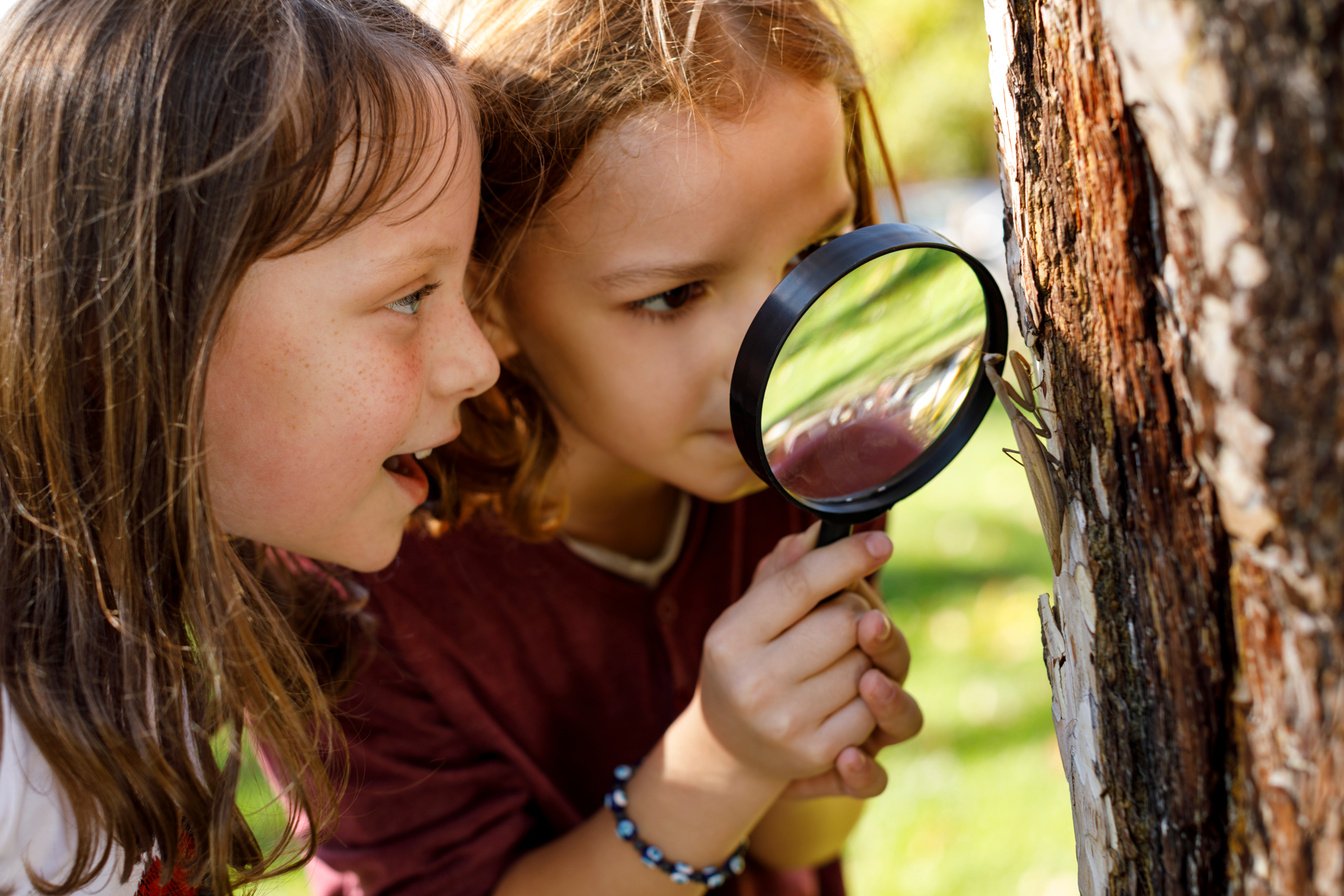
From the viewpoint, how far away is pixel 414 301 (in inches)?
53.1

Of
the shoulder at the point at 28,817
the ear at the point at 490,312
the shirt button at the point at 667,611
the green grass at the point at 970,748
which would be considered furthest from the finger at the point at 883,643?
the green grass at the point at 970,748

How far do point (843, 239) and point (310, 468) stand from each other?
0.61 m

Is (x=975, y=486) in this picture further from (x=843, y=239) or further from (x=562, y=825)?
(x=843, y=239)

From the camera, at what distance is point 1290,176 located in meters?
0.68

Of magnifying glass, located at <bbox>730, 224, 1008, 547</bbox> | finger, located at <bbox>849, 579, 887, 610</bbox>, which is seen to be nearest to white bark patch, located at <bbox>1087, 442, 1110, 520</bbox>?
magnifying glass, located at <bbox>730, 224, 1008, 547</bbox>

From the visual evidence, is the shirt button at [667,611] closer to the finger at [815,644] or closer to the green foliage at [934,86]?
the finger at [815,644]

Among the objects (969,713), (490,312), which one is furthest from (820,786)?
(969,713)

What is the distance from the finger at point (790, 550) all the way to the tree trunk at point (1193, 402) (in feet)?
1.52

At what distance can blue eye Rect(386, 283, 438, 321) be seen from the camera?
1.33 metres

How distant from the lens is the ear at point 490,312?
1.59 m

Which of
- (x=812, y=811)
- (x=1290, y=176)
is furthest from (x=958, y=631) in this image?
(x=1290, y=176)

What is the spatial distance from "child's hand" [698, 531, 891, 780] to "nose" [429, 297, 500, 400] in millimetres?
418

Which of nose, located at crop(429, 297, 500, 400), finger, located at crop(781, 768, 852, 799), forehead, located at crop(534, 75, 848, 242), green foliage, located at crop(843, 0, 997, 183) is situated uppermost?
green foliage, located at crop(843, 0, 997, 183)

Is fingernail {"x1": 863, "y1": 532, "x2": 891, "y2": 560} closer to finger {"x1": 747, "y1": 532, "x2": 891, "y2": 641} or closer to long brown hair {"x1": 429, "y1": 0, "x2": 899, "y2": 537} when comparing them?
finger {"x1": 747, "y1": 532, "x2": 891, "y2": 641}
